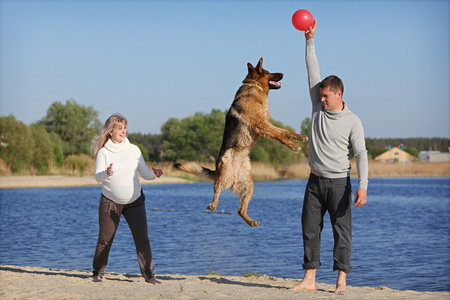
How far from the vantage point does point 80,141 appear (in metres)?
53.8

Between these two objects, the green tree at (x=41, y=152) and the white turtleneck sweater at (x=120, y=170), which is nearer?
the white turtleneck sweater at (x=120, y=170)

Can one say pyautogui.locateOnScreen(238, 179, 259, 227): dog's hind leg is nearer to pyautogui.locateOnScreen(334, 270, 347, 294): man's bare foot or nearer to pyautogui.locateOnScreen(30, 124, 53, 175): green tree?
pyautogui.locateOnScreen(334, 270, 347, 294): man's bare foot

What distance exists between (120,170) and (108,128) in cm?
49

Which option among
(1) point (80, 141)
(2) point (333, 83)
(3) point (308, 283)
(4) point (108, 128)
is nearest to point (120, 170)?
(4) point (108, 128)

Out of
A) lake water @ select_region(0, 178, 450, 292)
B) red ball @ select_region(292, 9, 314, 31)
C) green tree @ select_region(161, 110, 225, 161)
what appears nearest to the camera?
red ball @ select_region(292, 9, 314, 31)

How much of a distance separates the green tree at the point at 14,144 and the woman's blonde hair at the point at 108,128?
3326 centimetres

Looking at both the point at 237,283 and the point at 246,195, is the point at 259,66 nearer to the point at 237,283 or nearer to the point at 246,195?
the point at 246,195

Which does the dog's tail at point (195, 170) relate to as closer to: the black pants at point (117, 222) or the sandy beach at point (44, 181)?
the black pants at point (117, 222)

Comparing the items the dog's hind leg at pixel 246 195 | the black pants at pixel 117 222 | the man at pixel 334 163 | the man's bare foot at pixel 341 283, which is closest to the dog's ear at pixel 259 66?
the man at pixel 334 163

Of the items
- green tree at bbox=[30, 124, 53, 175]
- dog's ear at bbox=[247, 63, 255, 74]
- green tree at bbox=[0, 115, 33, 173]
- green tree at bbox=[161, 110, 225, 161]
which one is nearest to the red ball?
dog's ear at bbox=[247, 63, 255, 74]

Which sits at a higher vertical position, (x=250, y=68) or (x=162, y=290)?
(x=250, y=68)

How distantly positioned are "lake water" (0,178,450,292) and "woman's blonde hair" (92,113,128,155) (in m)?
4.59

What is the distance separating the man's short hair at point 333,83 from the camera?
16.5 feet

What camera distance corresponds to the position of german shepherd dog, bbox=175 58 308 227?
5555 millimetres
